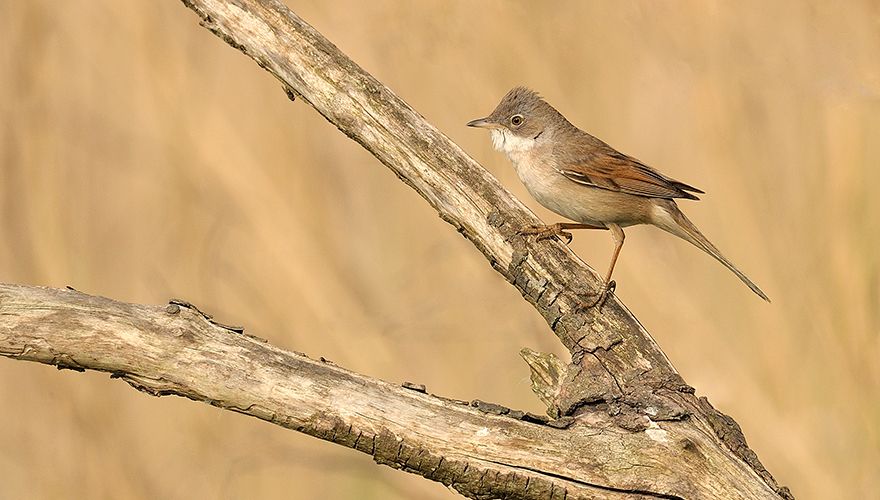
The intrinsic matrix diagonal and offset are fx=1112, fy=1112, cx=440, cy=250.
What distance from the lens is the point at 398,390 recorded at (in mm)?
2607

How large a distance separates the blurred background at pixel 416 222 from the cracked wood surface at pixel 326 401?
157 cm

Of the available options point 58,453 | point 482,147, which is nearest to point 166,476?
point 58,453

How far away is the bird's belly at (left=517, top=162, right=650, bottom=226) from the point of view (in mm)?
4164

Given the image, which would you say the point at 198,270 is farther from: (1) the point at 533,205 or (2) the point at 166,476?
(1) the point at 533,205

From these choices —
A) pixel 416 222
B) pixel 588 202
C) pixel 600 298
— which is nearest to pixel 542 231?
pixel 600 298

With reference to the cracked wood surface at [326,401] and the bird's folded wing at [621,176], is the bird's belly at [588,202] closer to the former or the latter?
the bird's folded wing at [621,176]

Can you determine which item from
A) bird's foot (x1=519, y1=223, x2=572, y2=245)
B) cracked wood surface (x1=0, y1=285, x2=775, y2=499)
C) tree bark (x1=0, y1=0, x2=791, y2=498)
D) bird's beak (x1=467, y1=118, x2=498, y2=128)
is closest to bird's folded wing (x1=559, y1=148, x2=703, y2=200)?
bird's beak (x1=467, y1=118, x2=498, y2=128)

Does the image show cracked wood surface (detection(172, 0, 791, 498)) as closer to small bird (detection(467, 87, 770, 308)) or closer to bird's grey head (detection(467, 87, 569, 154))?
small bird (detection(467, 87, 770, 308))

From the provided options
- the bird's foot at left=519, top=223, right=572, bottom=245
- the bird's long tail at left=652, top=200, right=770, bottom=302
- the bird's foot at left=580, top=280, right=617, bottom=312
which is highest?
the bird's long tail at left=652, top=200, right=770, bottom=302

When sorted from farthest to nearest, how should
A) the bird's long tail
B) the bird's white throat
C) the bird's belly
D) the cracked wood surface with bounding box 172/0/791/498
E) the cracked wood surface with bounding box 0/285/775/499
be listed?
the bird's white throat
the bird's belly
the bird's long tail
the cracked wood surface with bounding box 172/0/791/498
the cracked wood surface with bounding box 0/285/775/499

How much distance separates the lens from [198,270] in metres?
4.73

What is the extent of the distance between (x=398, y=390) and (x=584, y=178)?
1.82 metres

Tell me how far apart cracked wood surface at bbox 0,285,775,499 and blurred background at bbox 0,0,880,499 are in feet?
5.15

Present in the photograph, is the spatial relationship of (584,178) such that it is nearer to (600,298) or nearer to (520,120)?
(520,120)
